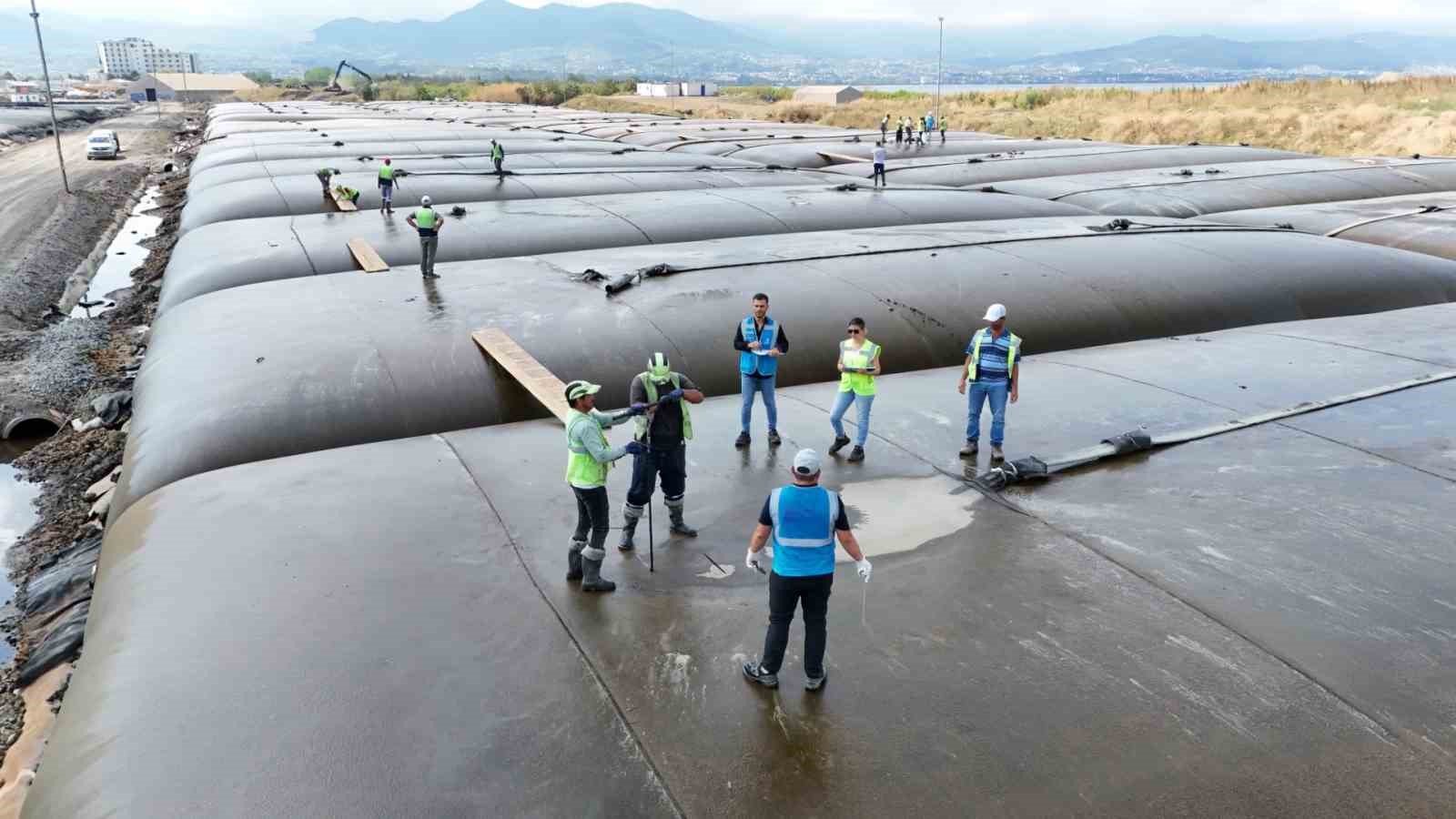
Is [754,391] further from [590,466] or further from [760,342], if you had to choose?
[590,466]

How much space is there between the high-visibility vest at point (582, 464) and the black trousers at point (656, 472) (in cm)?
65

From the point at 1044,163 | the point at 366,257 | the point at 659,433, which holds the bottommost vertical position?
the point at 366,257

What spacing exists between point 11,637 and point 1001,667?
36.7ft

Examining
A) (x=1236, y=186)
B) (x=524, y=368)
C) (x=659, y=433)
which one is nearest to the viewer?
(x=659, y=433)

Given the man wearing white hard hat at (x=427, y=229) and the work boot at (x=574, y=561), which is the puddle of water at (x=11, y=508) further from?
the work boot at (x=574, y=561)

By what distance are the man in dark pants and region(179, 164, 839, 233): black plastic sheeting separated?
63.9 feet

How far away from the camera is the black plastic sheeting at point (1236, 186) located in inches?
1029

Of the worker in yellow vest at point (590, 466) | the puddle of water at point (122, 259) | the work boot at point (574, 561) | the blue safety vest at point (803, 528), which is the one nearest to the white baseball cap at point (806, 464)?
the blue safety vest at point (803, 528)

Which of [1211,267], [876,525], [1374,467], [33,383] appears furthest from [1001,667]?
[33,383]

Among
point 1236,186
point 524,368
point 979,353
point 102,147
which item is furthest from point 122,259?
point 1236,186

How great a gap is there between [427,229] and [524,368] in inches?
185

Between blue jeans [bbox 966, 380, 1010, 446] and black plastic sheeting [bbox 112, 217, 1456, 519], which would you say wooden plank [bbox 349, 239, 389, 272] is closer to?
black plastic sheeting [bbox 112, 217, 1456, 519]

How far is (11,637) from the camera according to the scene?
10.9m

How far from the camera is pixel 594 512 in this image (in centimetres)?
701
